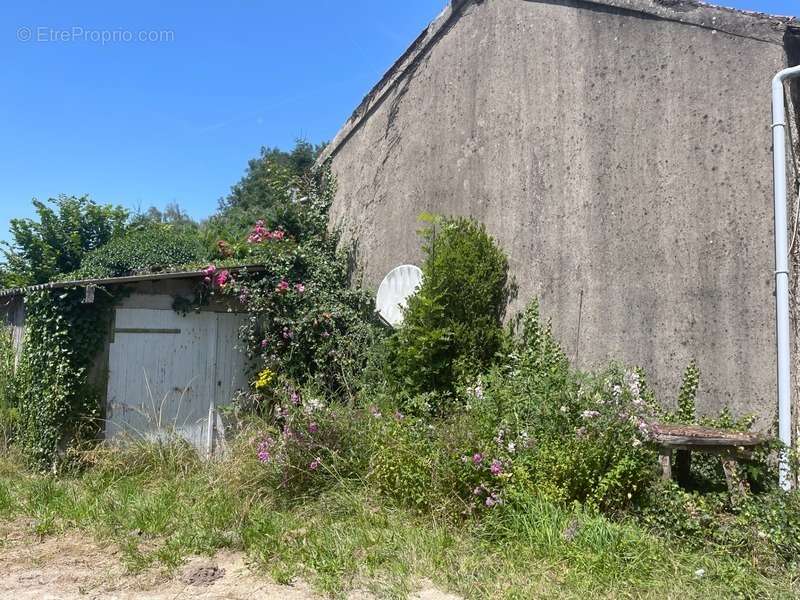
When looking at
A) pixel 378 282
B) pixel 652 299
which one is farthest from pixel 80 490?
pixel 652 299

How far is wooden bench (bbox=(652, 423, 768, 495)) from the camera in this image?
465 cm

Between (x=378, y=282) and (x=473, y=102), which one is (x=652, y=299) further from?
(x=378, y=282)

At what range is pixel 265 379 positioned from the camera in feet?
26.8

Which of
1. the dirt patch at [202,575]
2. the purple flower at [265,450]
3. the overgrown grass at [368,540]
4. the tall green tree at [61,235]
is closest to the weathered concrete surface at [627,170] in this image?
the overgrown grass at [368,540]

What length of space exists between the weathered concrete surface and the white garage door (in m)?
2.93

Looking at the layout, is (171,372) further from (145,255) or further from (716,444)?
(716,444)

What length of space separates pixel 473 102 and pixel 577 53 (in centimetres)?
159

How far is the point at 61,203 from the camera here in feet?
49.7

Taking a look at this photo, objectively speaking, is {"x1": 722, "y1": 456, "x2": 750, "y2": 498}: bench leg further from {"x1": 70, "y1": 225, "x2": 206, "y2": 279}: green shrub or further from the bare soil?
{"x1": 70, "y1": 225, "x2": 206, "y2": 279}: green shrub

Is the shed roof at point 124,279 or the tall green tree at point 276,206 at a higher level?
the tall green tree at point 276,206

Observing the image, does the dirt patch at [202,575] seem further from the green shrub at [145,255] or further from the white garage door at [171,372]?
the green shrub at [145,255]

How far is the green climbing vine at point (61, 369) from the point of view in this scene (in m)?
7.23

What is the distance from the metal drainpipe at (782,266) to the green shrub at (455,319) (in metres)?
2.79

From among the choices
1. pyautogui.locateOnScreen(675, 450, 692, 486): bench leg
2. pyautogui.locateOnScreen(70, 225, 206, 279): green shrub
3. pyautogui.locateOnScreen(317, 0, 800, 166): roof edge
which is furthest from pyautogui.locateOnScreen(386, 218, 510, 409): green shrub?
pyautogui.locateOnScreen(70, 225, 206, 279): green shrub
